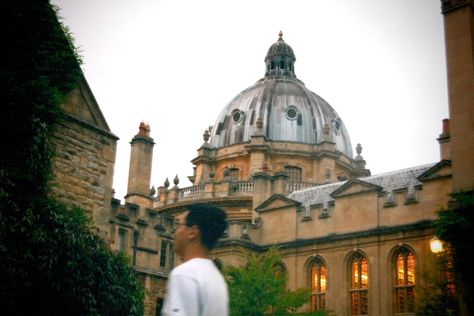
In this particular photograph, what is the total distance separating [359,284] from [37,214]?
18935mm

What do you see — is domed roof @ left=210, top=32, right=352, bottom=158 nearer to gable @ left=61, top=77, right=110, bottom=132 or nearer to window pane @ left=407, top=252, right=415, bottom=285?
window pane @ left=407, top=252, right=415, bottom=285

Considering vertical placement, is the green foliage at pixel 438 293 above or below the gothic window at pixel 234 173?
below

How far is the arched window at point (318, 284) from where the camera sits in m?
29.5

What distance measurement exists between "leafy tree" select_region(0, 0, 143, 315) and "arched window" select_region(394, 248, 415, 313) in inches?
612

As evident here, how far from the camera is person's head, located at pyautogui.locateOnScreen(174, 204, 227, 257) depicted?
454 centimetres

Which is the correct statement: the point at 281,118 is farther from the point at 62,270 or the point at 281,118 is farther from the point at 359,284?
the point at 62,270

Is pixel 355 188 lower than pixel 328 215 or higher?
higher

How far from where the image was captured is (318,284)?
29891 mm

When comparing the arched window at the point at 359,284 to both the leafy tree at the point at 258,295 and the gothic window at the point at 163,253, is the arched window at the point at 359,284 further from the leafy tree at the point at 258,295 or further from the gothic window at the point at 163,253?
the gothic window at the point at 163,253

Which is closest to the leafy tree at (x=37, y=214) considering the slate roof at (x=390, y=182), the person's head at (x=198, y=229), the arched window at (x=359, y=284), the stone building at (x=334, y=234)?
the person's head at (x=198, y=229)

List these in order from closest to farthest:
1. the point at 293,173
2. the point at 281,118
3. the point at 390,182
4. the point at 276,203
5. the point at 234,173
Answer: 1. the point at 390,182
2. the point at 276,203
3. the point at 293,173
4. the point at 234,173
5. the point at 281,118

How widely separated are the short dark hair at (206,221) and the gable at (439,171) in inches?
917

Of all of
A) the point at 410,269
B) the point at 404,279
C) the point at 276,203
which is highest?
the point at 276,203

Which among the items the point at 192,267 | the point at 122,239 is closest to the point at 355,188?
the point at 122,239
